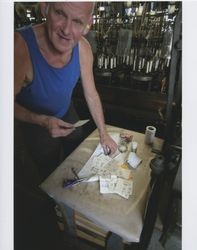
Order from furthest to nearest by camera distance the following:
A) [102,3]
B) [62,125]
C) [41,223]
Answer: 1. [41,223]
2. [62,125]
3. [102,3]

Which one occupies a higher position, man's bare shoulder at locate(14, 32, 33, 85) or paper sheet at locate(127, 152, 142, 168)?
man's bare shoulder at locate(14, 32, 33, 85)

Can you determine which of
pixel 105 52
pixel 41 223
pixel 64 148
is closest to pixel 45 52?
pixel 105 52

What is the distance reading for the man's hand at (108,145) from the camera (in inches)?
34.4

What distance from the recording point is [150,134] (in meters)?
0.88

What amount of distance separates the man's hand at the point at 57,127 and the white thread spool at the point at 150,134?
0.30 m

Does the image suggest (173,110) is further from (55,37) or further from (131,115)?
(55,37)

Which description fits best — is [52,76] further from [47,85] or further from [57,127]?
[57,127]

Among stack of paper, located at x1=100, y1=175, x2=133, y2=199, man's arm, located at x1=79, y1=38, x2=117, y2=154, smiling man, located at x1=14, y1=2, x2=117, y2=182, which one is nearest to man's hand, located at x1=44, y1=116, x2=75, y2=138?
smiling man, located at x1=14, y1=2, x2=117, y2=182

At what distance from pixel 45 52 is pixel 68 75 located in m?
0.11

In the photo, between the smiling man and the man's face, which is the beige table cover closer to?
the smiling man

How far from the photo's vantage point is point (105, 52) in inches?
30.4

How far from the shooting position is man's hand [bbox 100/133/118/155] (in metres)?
0.87

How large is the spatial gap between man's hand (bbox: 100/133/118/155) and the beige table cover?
3 centimetres

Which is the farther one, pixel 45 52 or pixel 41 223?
pixel 41 223
